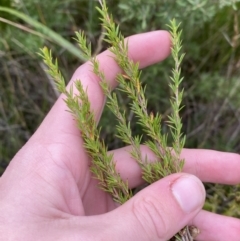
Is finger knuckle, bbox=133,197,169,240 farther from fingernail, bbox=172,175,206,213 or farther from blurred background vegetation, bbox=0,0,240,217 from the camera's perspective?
blurred background vegetation, bbox=0,0,240,217

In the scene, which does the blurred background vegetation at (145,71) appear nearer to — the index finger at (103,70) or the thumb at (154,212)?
the index finger at (103,70)

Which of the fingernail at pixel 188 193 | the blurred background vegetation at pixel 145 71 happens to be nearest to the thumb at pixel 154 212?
the fingernail at pixel 188 193

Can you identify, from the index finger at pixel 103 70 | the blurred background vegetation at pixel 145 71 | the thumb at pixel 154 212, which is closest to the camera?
the thumb at pixel 154 212

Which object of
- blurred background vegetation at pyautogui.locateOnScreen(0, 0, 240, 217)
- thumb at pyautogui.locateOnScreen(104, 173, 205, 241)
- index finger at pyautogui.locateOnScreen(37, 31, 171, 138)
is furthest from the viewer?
blurred background vegetation at pyautogui.locateOnScreen(0, 0, 240, 217)

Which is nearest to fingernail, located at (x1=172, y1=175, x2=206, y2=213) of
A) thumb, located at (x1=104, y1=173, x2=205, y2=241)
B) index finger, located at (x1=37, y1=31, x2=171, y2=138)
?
thumb, located at (x1=104, y1=173, x2=205, y2=241)

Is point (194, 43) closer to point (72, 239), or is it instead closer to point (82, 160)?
point (82, 160)
